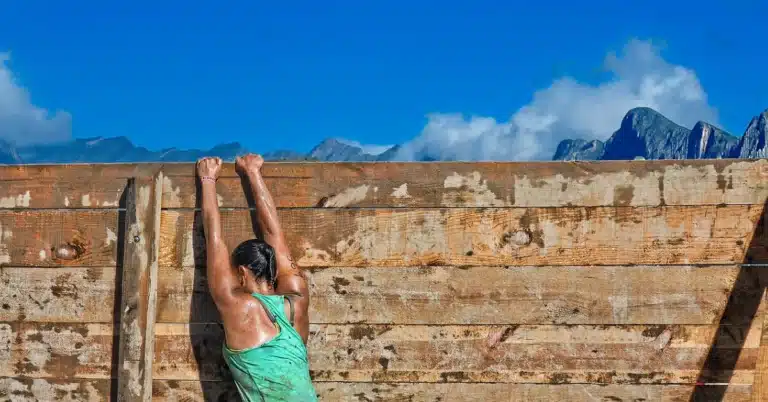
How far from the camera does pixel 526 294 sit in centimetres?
336

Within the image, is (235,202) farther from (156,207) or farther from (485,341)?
(485,341)

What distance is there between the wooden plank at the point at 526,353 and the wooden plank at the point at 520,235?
0.36 meters

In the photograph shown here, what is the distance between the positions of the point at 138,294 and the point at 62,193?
2.41ft

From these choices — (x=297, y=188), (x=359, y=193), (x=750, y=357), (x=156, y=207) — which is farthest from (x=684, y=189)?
(x=156, y=207)

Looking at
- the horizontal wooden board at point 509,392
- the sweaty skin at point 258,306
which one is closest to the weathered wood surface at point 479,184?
the sweaty skin at point 258,306

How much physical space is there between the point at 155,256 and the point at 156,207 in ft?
0.83

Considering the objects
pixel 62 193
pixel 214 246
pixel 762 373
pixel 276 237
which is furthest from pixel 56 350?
pixel 762 373

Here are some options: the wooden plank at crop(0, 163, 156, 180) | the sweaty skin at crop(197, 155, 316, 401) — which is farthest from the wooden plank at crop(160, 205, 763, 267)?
the wooden plank at crop(0, 163, 156, 180)

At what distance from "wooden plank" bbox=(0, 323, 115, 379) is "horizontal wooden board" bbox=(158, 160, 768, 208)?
102cm

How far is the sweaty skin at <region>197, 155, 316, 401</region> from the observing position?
3.12 meters

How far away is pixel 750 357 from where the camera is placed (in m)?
Answer: 3.33

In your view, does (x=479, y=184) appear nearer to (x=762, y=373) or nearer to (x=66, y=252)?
(x=762, y=373)

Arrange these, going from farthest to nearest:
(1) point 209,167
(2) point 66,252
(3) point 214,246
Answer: (2) point 66,252 < (1) point 209,167 < (3) point 214,246

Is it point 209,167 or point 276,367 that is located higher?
point 209,167
